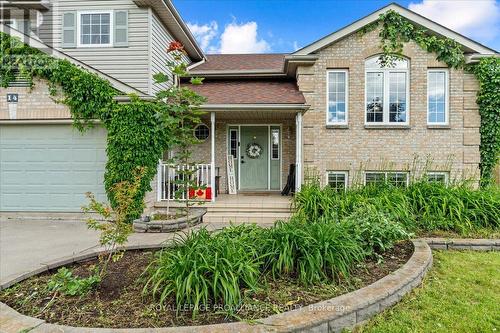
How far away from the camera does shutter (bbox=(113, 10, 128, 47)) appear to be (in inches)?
360

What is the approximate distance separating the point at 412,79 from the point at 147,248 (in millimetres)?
9209

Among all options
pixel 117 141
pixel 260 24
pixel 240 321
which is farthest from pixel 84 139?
pixel 260 24

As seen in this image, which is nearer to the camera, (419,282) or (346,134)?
(419,282)

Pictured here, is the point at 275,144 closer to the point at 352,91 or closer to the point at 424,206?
the point at 352,91

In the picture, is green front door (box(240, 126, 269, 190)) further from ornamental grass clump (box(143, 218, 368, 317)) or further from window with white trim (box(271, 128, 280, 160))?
ornamental grass clump (box(143, 218, 368, 317))

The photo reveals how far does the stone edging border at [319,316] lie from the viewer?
7.79 feet

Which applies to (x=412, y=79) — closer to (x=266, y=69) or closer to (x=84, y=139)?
(x=266, y=69)

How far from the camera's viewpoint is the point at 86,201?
8.00 metres

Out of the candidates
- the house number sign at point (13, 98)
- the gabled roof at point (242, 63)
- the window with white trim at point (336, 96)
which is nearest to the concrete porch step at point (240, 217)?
the window with white trim at point (336, 96)

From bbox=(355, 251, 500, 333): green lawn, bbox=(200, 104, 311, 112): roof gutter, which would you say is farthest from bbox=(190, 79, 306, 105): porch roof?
bbox=(355, 251, 500, 333): green lawn

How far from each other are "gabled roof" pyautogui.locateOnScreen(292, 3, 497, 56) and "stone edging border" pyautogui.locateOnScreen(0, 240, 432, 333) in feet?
25.4

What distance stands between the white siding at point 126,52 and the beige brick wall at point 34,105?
193 centimetres

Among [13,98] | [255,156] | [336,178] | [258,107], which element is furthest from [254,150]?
[13,98]

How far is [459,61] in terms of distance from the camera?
926cm
